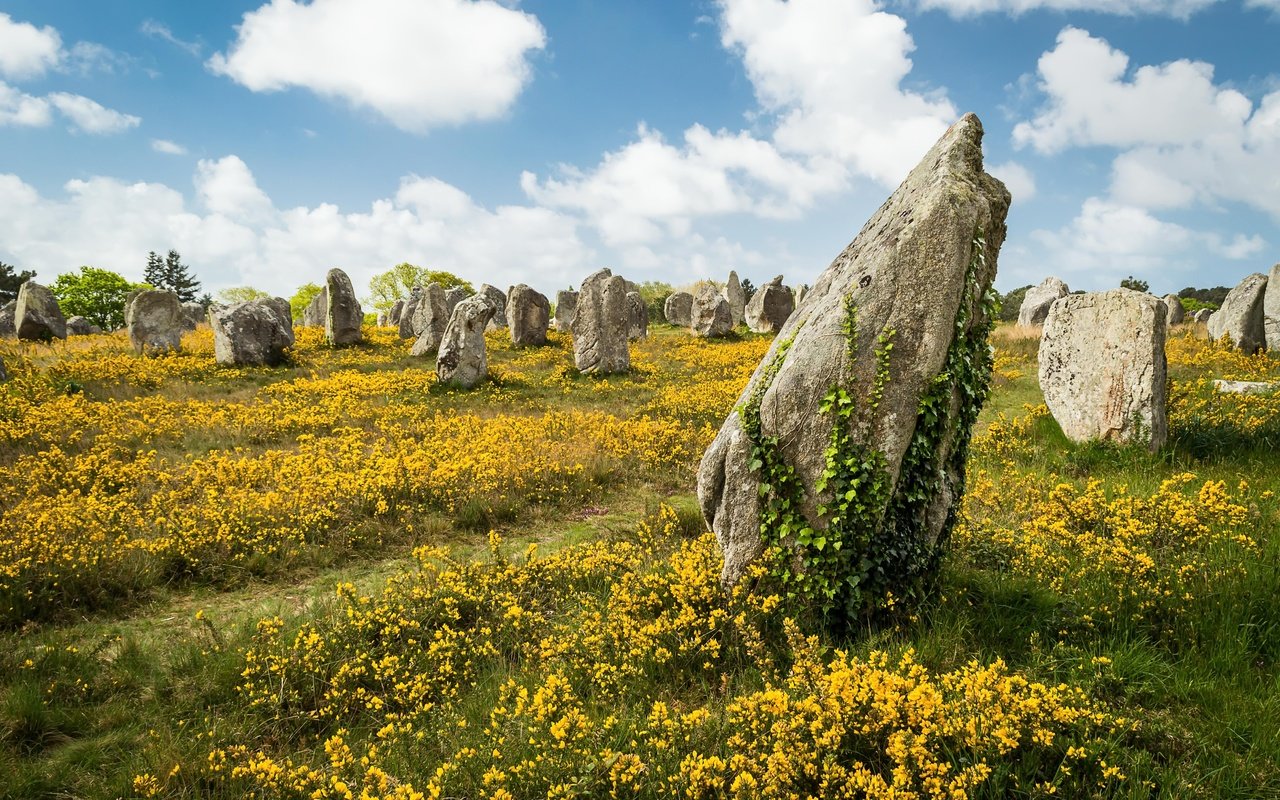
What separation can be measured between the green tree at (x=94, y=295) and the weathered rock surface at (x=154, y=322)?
108ft

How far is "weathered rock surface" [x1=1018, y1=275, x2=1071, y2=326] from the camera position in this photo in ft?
95.5

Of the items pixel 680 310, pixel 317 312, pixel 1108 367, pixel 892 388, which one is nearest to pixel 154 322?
pixel 317 312

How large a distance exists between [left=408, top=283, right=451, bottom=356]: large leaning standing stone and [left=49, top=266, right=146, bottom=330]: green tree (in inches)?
1505

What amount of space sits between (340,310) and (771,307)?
71.1ft

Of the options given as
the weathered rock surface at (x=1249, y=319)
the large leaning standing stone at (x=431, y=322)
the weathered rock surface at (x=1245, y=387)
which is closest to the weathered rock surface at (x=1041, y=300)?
the weathered rock surface at (x=1249, y=319)

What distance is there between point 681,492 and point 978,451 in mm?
A: 4967

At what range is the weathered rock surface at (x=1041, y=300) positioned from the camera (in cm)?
2909

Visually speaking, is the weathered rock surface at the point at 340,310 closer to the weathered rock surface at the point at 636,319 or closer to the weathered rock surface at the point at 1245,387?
the weathered rock surface at the point at 636,319

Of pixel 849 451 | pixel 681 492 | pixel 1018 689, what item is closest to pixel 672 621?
pixel 849 451

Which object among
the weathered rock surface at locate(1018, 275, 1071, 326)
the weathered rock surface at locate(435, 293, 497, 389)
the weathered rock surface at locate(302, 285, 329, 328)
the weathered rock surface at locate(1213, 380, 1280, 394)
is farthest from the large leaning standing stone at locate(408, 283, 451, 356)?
the weathered rock surface at locate(1018, 275, 1071, 326)

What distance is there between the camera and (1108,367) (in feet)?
32.0

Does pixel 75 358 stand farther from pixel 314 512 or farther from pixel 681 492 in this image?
pixel 681 492

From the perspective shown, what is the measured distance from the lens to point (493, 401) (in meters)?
16.5

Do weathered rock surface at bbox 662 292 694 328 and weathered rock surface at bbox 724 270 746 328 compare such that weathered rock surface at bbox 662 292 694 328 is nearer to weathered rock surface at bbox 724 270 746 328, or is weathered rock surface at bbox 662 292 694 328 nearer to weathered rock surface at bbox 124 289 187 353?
weathered rock surface at bbox 724 270 746 328
